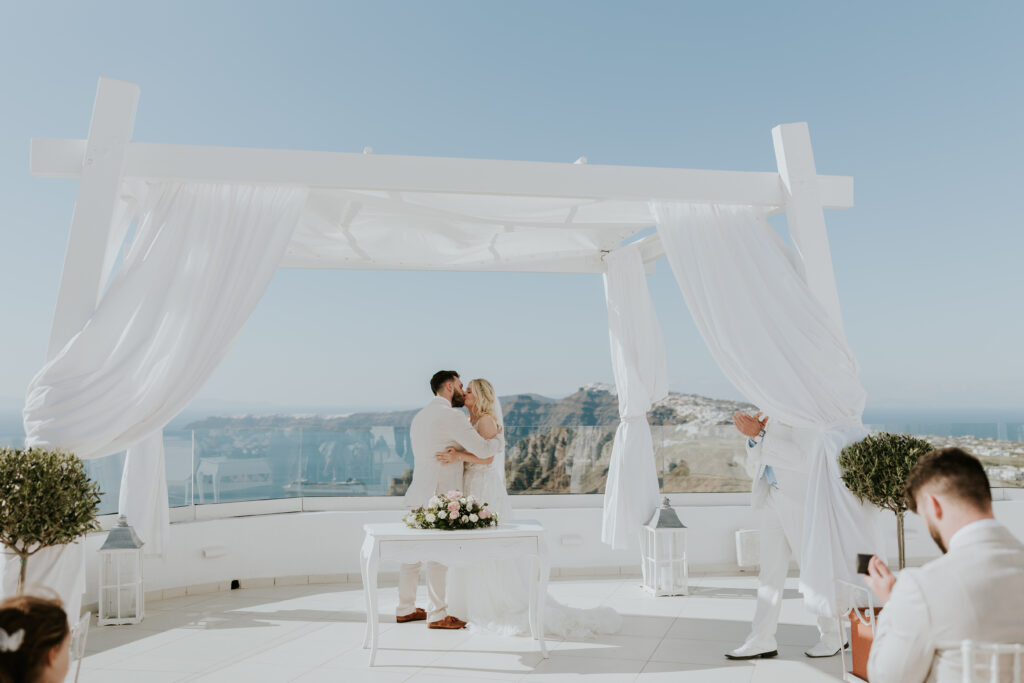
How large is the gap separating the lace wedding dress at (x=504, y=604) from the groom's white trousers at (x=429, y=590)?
6cm

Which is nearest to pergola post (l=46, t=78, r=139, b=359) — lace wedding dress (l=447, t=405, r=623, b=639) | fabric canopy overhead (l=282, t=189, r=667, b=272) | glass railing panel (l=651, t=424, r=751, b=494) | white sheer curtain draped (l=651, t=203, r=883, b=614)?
fabric canopy overhead (l=282, t=189, r=667, b=272)

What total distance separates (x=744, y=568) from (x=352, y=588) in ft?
11.1

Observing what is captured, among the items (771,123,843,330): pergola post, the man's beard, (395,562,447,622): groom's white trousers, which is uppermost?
(771,123,843,330): pergola post

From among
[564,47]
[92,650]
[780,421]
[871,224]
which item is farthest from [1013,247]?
[92,650]

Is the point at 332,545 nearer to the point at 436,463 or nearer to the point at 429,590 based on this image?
the point at 429,590

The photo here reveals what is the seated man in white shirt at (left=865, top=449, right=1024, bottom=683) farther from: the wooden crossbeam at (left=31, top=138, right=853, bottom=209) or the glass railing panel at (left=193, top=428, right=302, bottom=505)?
the glass railing panel at (left=193, top=428, right=302, bottom=505)

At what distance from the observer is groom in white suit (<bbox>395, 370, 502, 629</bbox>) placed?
5.38m

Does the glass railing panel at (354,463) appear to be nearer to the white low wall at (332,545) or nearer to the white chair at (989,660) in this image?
the white low wall at (332,545)

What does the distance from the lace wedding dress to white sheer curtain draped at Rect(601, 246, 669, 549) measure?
1068 mm

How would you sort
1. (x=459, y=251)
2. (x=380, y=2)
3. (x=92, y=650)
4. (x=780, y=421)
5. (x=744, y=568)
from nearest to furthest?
(x=780, y=421)
(x=92, y=650)
(x=459, y=251)
(x=744, y=568)
(x=380, y=2)

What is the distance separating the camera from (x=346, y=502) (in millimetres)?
7348

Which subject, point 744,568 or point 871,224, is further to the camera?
point 871,224

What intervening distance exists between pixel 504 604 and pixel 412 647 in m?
0.68

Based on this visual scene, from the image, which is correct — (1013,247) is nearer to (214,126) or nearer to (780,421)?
(780,421)
